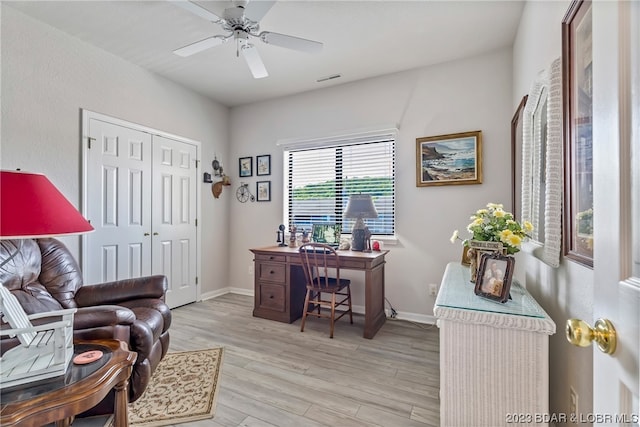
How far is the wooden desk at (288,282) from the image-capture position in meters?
2.83

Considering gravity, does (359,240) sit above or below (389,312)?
above

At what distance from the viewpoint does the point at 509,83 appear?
274 centimetres

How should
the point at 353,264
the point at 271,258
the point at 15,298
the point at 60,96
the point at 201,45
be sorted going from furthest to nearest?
the point at 271,258
the point at 353,264
the point at 60,96
the point at 201,45
the point at 15,298

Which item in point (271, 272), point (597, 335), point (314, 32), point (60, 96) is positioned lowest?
point (271, 272)

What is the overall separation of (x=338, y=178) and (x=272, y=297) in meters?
1.61

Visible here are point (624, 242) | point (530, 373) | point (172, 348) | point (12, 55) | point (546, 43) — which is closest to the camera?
point (624, 242)

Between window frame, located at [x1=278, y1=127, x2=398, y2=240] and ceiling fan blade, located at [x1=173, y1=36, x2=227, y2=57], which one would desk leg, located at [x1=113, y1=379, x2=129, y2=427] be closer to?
ceiling fan blade, located at [x1=173, y1=36, x2=227, y2=57]

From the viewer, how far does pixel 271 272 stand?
3.19 m

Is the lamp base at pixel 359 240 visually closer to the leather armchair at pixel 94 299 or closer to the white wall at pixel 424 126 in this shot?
the white wall at pixel 424 126

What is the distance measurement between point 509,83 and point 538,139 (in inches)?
60.0

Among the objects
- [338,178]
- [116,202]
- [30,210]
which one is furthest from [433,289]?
[116,202]

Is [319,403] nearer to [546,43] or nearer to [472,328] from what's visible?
[472,328]

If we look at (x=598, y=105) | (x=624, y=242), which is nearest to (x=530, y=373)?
(x=624, y=242)

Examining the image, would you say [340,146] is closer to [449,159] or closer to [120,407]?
[449,159]
